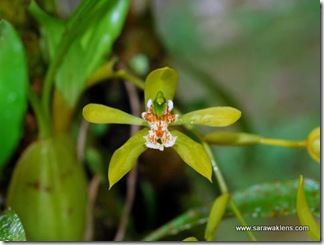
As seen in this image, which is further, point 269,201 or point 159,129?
point 269,201

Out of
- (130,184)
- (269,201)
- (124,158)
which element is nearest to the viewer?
(124,158)

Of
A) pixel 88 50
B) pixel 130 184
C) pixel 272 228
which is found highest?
pixel 88 50

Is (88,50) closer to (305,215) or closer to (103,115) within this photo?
(103,115)

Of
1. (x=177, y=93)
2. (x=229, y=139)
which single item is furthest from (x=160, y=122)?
(x=177, y=93)

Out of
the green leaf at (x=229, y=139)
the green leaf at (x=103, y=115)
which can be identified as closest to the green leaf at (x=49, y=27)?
the green leaf at (x=103, y=115)

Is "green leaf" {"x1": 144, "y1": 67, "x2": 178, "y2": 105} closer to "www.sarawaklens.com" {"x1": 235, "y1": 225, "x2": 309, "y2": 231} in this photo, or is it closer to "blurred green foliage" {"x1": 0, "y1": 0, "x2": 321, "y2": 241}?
"blurred green foliage" {"x1": 0, "y1": 0, "x2": 321, "y2": 241}

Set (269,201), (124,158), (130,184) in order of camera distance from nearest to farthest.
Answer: (124,158) < (269,201) < (130,184)

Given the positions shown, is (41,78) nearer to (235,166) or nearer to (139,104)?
(139,104)

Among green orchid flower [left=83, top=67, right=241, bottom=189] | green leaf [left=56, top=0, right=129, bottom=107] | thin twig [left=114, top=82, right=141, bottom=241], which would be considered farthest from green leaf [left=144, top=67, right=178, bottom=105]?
thin twig [left=114, top=82, right=141, bottom=241]

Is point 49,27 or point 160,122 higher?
point 49,27
